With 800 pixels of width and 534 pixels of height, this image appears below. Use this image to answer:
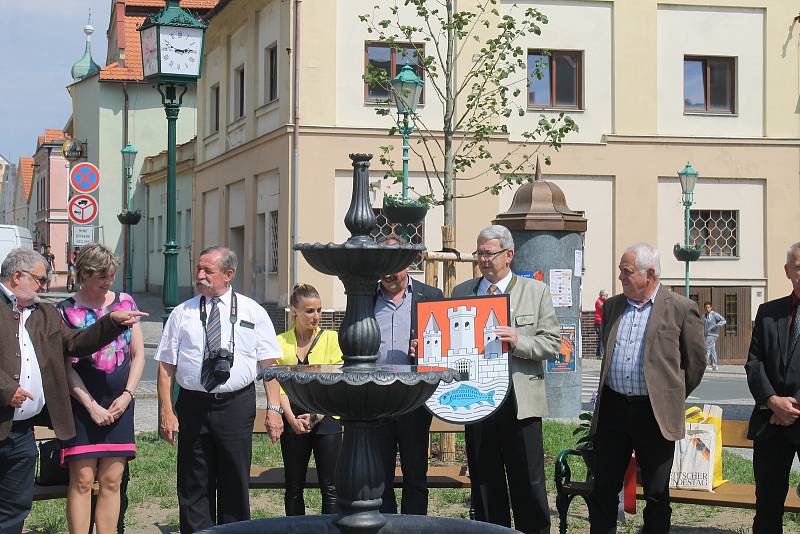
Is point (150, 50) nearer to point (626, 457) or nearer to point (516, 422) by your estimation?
point (516, 422)

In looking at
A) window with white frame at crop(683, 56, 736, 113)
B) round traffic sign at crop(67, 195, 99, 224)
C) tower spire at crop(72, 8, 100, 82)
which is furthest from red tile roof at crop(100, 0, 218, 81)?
round traffic sign at crop(67, 195, 99, 224)

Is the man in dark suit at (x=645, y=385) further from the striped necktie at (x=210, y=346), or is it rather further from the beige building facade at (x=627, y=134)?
the beige building facade at (x=627, y=134)

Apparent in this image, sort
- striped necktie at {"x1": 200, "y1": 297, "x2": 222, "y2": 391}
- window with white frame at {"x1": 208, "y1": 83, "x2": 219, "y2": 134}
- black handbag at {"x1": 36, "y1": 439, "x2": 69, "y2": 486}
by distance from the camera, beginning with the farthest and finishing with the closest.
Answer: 1. window with white frame at {"x1": 208, "y1": 83, "x2": 219, "y2": 134}
2. black handbag at {"x1": 36, "y1": 439, "x2": 69, "y2": 486}
3. striped necktie at {"x1": 200, "y1": 297, "x2": 222, "y2": 391}

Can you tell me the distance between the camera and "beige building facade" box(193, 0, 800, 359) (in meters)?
27.0

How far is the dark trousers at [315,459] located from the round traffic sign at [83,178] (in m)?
12.2

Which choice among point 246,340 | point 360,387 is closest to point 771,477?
point 360,387

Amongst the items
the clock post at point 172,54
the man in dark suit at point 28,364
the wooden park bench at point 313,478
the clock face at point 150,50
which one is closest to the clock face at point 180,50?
the clock post at point 172,54

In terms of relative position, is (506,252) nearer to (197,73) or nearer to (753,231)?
(197,73)

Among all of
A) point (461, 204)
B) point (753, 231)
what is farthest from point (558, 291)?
point (753, 231)

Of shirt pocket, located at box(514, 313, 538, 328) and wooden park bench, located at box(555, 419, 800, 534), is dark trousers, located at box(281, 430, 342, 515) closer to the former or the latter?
shirt pocket, located at box(514, 313, 538, 328)

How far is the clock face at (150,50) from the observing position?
492 inches

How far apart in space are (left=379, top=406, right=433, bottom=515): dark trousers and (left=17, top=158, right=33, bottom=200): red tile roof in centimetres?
9694

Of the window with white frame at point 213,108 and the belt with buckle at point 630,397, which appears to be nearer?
the belt with buckle at point 630,397

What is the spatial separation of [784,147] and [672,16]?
4.50 metres
